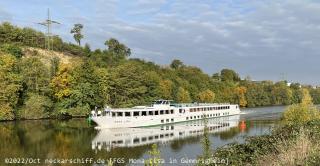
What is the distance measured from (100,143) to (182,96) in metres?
60.6

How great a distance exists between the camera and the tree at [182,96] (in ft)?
335

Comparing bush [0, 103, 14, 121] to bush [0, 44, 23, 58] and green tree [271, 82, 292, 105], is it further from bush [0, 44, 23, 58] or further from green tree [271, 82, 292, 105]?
green tree [271, 82, 292, 105]

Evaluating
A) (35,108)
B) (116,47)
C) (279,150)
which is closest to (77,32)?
(116,47)

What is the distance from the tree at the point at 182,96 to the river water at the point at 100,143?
130ft

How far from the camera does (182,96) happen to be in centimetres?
10275

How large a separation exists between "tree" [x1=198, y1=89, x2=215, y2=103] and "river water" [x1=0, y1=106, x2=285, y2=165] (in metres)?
50.6

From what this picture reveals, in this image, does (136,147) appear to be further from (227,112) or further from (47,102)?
(227,112)

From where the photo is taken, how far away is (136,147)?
41.2 m

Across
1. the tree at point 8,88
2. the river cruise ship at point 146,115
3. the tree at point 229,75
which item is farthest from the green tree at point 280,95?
the tree at point 8,88

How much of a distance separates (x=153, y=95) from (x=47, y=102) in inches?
951

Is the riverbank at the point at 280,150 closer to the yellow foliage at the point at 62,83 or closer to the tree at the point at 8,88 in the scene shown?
the tree at the point at 8,88

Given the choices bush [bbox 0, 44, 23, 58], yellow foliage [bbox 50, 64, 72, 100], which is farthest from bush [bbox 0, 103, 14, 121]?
bush [bbox 0, 44, 23, 58]

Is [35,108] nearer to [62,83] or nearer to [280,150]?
[62,83]

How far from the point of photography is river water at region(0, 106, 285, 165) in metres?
33.8
